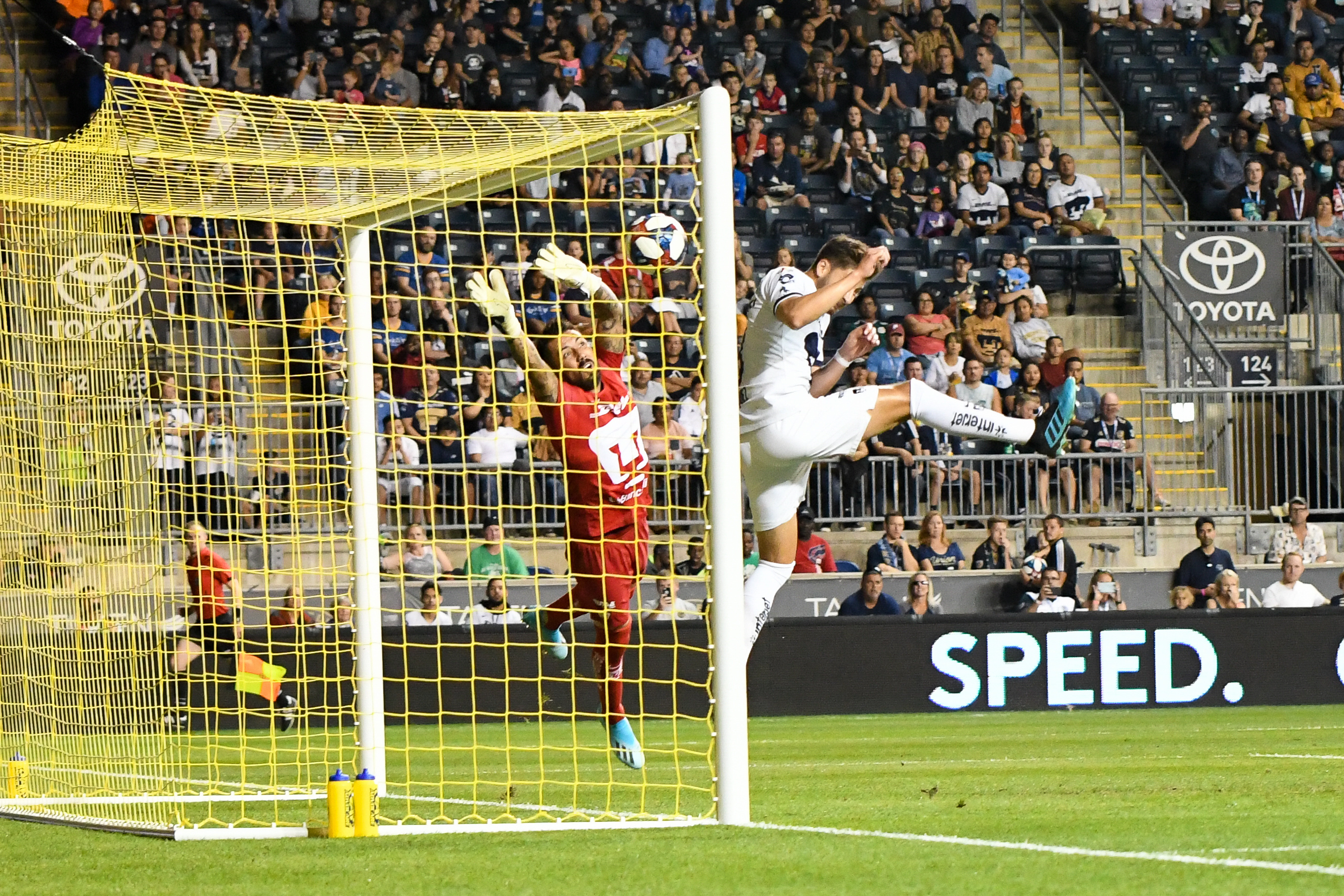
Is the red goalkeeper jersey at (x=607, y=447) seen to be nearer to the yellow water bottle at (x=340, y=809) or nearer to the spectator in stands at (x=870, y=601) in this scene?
the yellow water bottle at (x=340, y=809)

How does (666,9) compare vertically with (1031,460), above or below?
above

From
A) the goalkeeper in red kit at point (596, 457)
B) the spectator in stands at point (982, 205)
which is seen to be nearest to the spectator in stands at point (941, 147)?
the spectator in stands at point (982, 205)

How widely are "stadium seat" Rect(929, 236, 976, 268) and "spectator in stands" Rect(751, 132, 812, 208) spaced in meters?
1.43

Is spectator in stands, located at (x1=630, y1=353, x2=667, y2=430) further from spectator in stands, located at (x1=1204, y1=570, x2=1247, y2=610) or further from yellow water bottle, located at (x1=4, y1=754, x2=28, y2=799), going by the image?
yellow water bottle, located at (x1=4, y1=754, x2=28, y2=799)

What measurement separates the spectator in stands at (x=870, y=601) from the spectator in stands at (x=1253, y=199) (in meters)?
8.05

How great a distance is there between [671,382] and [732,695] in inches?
431

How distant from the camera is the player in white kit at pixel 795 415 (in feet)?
30.5

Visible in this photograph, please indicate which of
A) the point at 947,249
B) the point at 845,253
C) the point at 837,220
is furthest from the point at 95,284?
the point at 947,249

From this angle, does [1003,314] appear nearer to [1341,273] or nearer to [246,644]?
[1341,273]

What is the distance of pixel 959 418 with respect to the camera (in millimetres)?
9336

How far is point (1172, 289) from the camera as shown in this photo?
19500 mm

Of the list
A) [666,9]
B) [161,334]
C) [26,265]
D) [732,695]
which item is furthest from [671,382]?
[732,695]

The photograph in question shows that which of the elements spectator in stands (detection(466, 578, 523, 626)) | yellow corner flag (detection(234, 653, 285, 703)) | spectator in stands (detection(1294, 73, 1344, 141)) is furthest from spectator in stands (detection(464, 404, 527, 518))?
spectator in stands (detection(1294, 73, 1344, 141))

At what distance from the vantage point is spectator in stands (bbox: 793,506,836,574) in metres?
16.8
